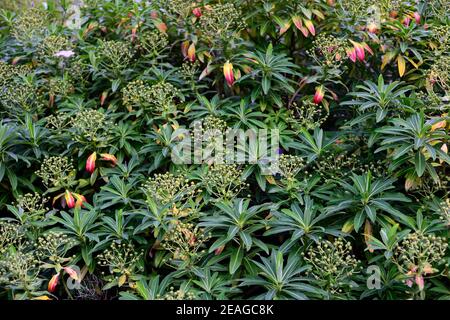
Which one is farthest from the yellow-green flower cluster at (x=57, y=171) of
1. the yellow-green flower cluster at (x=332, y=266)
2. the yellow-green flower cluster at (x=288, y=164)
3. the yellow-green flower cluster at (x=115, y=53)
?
the yellow-green flower cluster at (x=332, y=266)

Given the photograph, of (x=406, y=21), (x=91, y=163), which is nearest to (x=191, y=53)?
(x=91, y=163)

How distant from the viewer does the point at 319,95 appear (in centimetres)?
376

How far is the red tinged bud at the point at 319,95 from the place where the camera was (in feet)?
12.3

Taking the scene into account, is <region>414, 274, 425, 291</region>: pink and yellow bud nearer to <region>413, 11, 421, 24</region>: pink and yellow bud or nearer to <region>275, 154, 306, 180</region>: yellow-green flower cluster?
<region>275, 154, 306, 180</region>: yellow-green flower cluster

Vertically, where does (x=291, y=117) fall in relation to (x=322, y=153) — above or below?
above

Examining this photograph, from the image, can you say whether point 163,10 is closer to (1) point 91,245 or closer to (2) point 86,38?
(2) point 86,38

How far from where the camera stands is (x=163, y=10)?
14.0 feet

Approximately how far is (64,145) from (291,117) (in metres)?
1.50

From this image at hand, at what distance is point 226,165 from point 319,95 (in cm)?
93

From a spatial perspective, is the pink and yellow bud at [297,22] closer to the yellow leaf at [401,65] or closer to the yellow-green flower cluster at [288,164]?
the yellow leaf at [401,65]

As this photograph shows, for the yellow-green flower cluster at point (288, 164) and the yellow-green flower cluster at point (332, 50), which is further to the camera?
the yellow-green flower cluster at point (332, 50)

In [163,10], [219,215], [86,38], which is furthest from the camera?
[86,38]

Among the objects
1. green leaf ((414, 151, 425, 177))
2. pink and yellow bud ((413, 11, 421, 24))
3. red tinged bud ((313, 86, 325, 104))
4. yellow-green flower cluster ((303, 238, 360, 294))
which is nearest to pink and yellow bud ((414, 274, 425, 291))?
yellow-green flower cluster ((303, 238, 360, 294))
